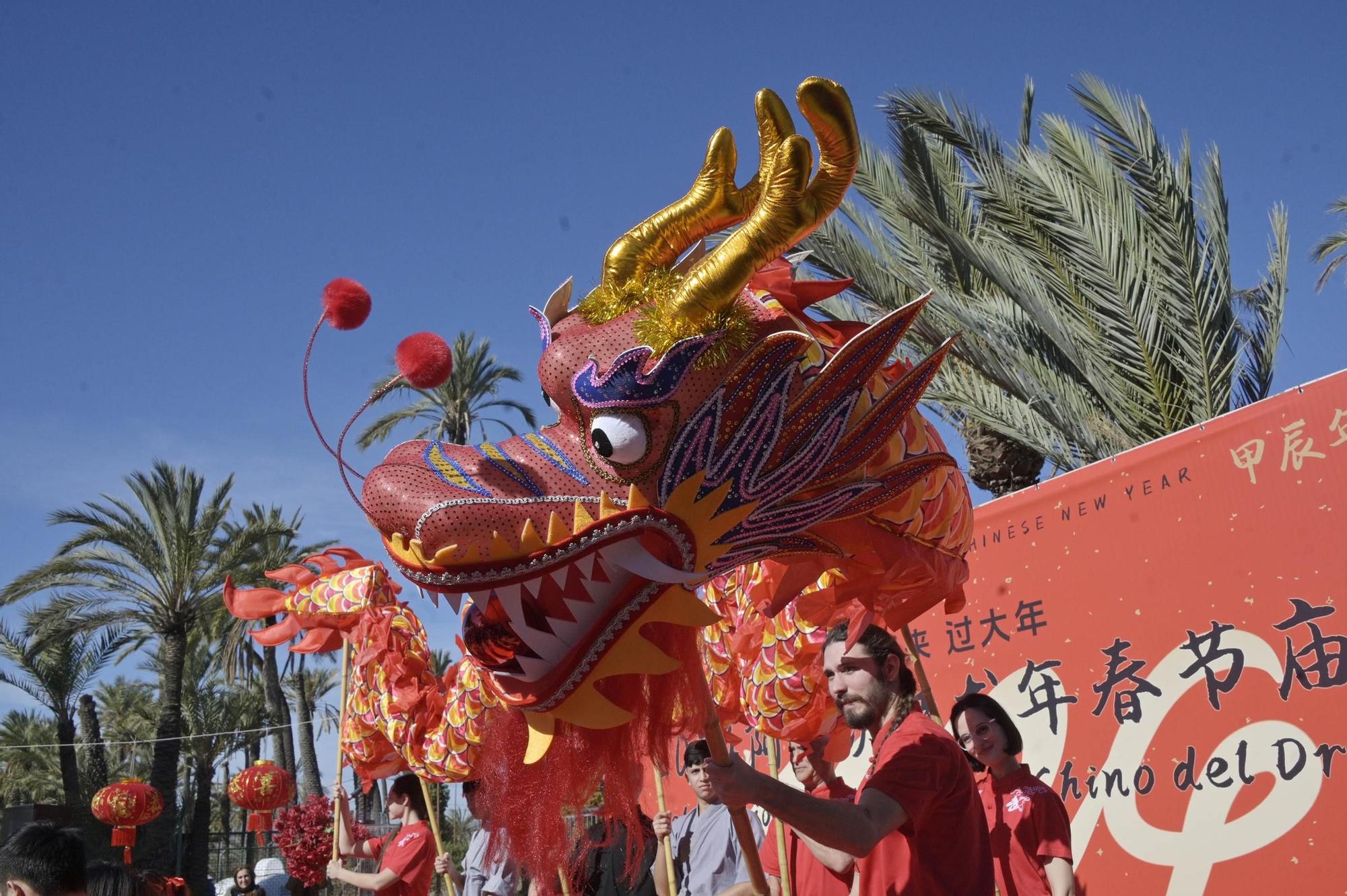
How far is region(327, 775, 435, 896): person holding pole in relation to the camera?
19.6ft

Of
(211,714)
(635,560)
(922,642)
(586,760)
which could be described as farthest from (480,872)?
(211,714)

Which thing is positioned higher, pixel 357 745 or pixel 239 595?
pixel 239 595

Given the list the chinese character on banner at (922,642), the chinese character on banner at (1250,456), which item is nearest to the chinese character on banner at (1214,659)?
the chinese character on banner at (1250,456)

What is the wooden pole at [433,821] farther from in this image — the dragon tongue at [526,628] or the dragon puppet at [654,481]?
the dragon tongue at [526,628]

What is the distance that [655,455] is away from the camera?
8.52ft

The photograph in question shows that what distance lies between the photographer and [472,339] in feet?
50.1

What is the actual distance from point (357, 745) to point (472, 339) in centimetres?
999

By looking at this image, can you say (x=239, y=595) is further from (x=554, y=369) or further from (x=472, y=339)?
(x=472, y=339)

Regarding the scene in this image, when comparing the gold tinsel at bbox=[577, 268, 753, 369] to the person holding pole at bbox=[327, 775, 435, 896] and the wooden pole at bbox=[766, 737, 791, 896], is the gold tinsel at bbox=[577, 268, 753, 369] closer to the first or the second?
the wooden pole at bbox=[766, 737, 791, 896]

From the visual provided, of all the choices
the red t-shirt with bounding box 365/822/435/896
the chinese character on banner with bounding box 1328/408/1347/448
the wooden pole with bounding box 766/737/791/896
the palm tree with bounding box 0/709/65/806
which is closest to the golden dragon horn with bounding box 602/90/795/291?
the wooden pole with bounding box 766/737/791/896

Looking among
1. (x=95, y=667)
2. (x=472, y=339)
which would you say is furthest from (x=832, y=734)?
(x=95, y=667)

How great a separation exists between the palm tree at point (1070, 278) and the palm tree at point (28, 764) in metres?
21.8

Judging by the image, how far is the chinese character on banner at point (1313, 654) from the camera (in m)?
4.56

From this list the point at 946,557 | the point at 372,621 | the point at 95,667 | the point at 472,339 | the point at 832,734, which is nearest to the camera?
the point at 946,557
